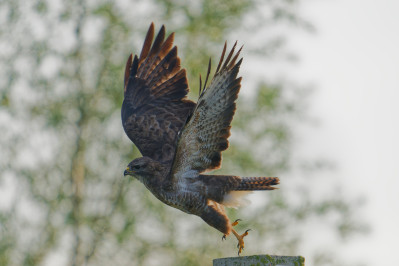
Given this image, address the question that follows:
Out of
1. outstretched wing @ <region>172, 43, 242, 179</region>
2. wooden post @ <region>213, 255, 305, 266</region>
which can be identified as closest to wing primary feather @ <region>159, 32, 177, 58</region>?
outstretched wing @ <region>172, 43, 242, 179</region>

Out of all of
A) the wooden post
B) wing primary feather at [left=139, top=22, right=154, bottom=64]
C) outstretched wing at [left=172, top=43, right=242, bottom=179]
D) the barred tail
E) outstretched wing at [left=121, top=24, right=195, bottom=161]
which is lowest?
the wooden post

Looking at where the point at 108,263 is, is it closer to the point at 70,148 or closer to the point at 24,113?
the point at 70,148

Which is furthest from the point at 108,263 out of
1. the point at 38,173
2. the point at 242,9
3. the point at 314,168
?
the point at 242,9

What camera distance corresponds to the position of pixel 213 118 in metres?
7.07

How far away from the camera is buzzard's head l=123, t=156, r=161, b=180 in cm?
764

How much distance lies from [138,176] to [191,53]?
27.0 ft

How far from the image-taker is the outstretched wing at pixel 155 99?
27.9 ft

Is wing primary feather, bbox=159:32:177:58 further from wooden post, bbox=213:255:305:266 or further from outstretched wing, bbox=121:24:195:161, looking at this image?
wooden post, bbox=213:255:305:266

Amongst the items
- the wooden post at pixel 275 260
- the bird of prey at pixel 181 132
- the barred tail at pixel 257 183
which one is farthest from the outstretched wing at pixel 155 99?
the wooden post at pixel 275 260

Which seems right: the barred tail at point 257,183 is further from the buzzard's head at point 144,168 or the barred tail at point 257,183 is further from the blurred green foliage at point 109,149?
the blurred green foliage at point 109,149

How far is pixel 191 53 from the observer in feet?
51.5

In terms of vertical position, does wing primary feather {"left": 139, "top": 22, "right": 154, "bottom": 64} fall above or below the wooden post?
above

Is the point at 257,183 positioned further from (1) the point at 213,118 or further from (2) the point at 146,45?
(2) the point at 146,45

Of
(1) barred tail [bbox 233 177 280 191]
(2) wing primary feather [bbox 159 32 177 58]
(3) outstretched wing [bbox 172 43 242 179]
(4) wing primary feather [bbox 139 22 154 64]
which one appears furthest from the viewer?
(2) wing primary feather [bbox 159 32 177 58]
